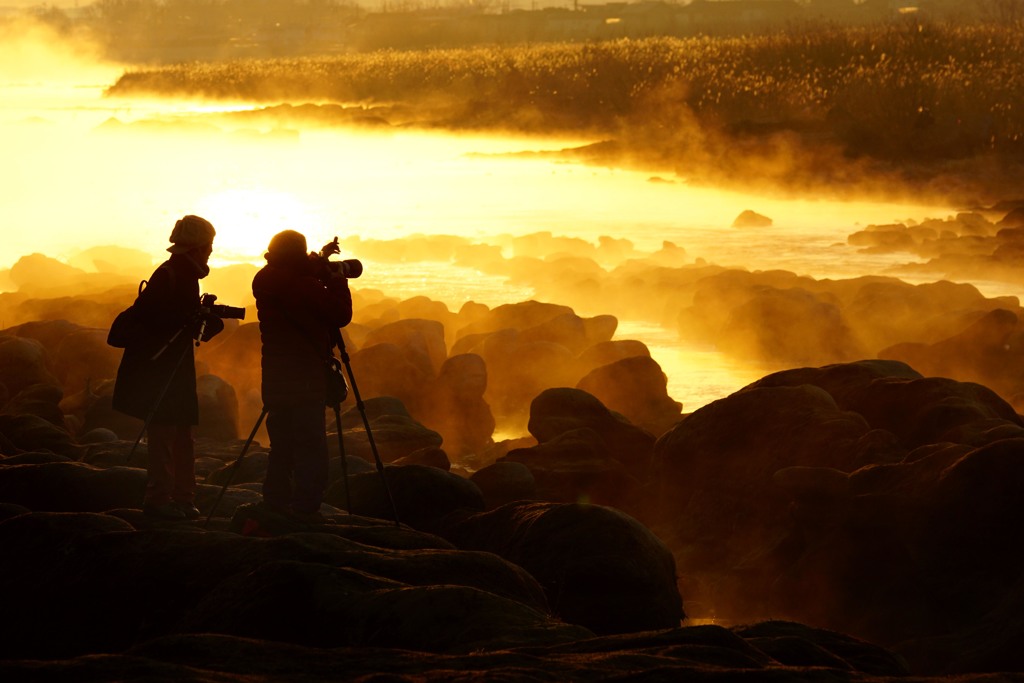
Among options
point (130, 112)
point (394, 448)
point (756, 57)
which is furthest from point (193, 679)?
point (130, 112)

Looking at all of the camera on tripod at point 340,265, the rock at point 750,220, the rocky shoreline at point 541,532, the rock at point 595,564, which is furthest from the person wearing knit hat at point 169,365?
the rock at point 750,220

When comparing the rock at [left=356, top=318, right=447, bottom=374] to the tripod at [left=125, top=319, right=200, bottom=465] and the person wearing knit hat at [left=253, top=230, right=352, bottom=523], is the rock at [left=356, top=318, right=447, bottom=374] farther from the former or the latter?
the person wearing knit hat at [left=253, top=230, right=352, bottom=523]

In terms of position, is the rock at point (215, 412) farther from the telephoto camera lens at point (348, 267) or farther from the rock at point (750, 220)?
the rock at point (750, 220)

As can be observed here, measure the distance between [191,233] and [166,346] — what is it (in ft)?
2.46

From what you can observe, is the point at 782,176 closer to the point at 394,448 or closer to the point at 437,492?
the point at 394,448

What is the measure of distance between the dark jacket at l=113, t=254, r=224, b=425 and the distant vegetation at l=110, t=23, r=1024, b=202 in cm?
3663

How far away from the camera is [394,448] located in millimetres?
16688

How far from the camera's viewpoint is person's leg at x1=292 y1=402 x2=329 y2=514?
912cm

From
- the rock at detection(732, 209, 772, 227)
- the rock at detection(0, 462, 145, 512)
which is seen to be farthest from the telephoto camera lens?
the rock at detection(732, 209, 772, 227)

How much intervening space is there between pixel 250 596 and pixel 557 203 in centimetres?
3834

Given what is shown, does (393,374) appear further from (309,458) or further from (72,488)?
(309,458)

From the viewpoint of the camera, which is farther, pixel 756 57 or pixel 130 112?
pixel 130 112

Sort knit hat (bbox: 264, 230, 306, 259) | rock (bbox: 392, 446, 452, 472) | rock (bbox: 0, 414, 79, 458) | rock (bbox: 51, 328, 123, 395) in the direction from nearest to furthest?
knit hat (bbox: 264, 230, 306, 259), rock (bbox: 0, 414, 79, 458), rock (bbox: 392, 446, 452, 472), rock (bbox: 51, 328, 123, 395)

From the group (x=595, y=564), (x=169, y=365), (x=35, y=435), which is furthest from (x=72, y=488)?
→ (x=35, y=435)
